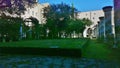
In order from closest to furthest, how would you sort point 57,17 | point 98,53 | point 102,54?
point 102,54, point 98,53, point 57,17

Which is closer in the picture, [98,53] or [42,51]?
[42,51]

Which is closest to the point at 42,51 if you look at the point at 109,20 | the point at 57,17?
the point at 109,20

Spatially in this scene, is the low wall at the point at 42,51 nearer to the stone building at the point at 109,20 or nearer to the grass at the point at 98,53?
the grass at the point at 98,53

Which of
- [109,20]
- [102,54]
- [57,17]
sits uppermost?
[57,17]

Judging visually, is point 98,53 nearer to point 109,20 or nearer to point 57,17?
point 109,20

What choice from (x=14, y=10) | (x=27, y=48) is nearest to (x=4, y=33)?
(x=14, y=10)

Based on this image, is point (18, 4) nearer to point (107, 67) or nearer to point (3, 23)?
point (3, 23)

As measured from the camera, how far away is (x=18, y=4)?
85.4 ft

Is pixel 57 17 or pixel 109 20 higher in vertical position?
pixel 57 17

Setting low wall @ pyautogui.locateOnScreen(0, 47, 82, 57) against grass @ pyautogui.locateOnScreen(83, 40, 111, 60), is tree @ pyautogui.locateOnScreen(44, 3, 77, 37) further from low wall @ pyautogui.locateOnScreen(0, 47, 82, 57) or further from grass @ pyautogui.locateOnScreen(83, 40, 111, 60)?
low wall @ pyautogui.locateOnScreen(0, 47, 82, 57)

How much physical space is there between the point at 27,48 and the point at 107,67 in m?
6.86

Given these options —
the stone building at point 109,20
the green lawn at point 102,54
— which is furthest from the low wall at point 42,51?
the stone building at point 109,20

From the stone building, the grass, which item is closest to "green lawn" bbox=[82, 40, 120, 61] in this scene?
the grass

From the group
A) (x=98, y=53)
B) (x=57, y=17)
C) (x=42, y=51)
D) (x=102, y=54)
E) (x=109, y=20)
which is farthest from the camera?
(x=57, y=17)
